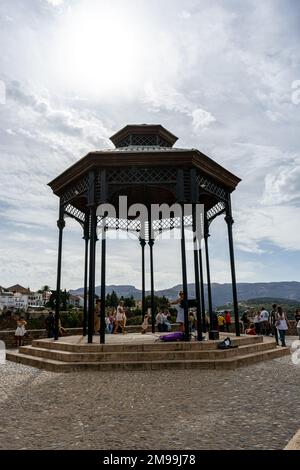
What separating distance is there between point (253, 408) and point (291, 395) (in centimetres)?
121

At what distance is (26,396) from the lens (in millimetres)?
6012

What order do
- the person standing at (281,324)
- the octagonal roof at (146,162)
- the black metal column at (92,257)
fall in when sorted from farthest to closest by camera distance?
1. the person standing at (281,324)
2. the octagonal roof at (146,162)
3. the black metal column at (92,257)

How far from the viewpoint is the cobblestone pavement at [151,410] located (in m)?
3.73

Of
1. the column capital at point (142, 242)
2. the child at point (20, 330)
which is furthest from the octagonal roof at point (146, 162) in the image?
the child at point (20, 330)

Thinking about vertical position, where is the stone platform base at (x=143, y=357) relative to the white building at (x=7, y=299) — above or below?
below

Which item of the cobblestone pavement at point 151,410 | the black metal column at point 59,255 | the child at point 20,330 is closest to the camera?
the cobblestone pavement at point 151,410

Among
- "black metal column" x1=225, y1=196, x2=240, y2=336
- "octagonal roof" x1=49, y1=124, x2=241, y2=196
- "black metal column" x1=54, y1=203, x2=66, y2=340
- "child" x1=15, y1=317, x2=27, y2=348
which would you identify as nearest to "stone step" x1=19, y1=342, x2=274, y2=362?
"black metal column" x1=225, y1=196, x2=240, y2=336

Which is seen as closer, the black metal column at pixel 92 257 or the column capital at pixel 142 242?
the black metal column at pixel 92 257

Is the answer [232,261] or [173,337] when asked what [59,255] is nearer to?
[173,337]

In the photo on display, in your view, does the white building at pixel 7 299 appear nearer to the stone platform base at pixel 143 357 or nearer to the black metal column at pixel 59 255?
the black metal column at pixel 59 255

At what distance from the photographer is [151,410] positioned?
4.91 m

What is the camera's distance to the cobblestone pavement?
147 inches

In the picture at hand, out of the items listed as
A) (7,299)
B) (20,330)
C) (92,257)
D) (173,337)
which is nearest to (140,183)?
(92,257)
